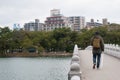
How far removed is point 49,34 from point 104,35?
84.5 feet

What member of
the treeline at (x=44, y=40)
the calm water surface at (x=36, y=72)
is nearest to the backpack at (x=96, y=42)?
the calm water surface at (x=36, y=72)

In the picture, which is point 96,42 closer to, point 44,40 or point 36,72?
point 36,72

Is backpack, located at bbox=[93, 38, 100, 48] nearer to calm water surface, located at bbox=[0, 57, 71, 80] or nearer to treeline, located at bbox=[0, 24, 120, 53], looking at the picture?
calm water surface, located at bbox=[0, 57, 71, 80]

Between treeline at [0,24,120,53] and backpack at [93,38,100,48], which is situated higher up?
backpack at [93,38,100,48]

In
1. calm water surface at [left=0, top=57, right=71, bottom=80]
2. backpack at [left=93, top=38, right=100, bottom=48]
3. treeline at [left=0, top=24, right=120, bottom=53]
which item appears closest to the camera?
backpack at [left=93, top=38, right=100, bottom=48]

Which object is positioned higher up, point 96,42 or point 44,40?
point 96,42

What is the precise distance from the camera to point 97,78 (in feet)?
50.6

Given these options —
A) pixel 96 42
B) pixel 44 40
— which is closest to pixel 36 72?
pixel 96 42

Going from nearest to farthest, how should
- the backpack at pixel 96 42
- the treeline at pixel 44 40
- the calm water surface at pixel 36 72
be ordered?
the backpack at pixel 96 42 → the calm water surface at pixel 36 72 → the treeline at pixel 44 40

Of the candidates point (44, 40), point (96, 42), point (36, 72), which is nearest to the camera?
point (96, 42)

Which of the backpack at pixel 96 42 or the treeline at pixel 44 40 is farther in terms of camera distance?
the treeline at pixel 44 40

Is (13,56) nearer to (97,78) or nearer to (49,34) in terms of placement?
(49,34)

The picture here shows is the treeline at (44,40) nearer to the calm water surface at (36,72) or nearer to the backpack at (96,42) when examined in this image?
the calm water surface at (36,72)

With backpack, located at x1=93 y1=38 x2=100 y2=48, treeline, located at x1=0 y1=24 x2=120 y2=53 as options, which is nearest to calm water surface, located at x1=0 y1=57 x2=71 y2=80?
backpack, located at x1=93 y1=38 x2=100 y2=48
